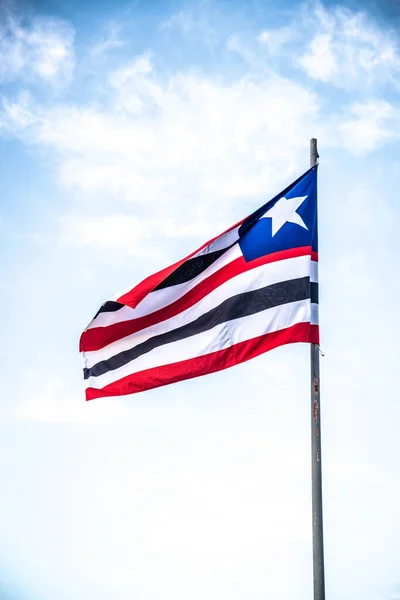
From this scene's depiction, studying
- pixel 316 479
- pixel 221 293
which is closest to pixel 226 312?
pixel 221 293

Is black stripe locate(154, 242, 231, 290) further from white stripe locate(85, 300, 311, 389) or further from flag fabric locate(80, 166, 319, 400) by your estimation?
white stripe locate(85, 300, 311, 389)

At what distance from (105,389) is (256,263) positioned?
11.9 ft

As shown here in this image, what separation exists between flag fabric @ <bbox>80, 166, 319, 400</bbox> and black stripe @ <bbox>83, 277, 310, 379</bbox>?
0.02m

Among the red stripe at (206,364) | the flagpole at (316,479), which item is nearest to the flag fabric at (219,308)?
the red stripe at (206,364)

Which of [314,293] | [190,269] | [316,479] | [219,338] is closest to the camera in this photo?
[316,479]

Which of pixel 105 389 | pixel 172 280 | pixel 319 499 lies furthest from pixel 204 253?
pixel 319 499

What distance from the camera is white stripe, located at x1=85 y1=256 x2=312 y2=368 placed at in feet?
45.6

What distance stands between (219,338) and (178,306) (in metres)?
1.17

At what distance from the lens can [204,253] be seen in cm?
1485

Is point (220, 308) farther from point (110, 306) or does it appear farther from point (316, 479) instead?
point (316, 479)

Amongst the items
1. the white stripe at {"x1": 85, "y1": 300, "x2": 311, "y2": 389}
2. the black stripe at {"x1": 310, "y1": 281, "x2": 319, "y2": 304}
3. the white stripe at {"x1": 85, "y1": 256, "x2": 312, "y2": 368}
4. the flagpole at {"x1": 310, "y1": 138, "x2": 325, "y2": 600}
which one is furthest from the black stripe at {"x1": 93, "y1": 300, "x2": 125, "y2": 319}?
the flagpole at {"x1": 310, "y1": 138, "x2": 325, "y2": 600}

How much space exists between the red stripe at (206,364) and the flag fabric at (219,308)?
0.06 feet

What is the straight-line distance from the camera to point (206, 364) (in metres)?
14.3

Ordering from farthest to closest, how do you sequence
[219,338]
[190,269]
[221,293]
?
[190,269] < [221,293] < [219,338]
